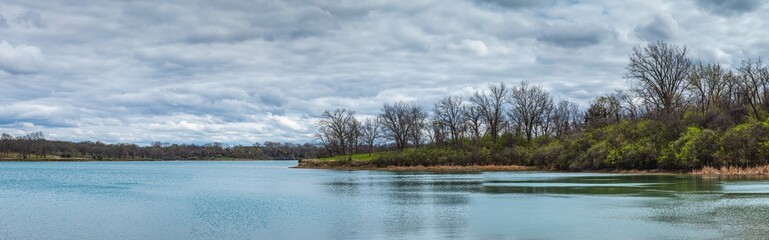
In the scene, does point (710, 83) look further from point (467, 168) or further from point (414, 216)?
point (414, 216)

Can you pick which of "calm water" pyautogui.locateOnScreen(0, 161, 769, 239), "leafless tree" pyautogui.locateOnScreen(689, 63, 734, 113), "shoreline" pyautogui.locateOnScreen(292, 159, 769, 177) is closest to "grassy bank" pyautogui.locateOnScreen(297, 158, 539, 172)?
"shoreline" pyautogui.locateOnScreen(292, 159, 769, 177)

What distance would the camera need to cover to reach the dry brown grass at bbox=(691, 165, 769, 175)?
54178mm

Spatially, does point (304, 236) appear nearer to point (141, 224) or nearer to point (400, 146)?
point (141, 224)

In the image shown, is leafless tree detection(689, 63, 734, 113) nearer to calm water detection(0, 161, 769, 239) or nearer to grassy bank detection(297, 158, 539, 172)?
grassy bank detection(297, 158, 539, 172)

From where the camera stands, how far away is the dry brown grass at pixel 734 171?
54.2 m

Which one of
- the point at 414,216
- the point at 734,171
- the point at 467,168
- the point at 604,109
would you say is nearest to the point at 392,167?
the point at 467,168

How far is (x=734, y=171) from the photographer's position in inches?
2248

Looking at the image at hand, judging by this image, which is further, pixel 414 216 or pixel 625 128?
pixel 625 128

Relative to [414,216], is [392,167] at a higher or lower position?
higher

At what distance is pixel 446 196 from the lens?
37.0 metres

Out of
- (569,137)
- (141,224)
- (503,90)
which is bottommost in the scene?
(141,224)

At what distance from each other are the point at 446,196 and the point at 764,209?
53.2ft

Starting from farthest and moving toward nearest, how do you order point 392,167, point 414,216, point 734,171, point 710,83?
1. point 392,167
2. point 710,83
3. point 734,171
4. point 414,216

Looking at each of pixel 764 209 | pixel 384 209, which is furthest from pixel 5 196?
pixel 764 209
